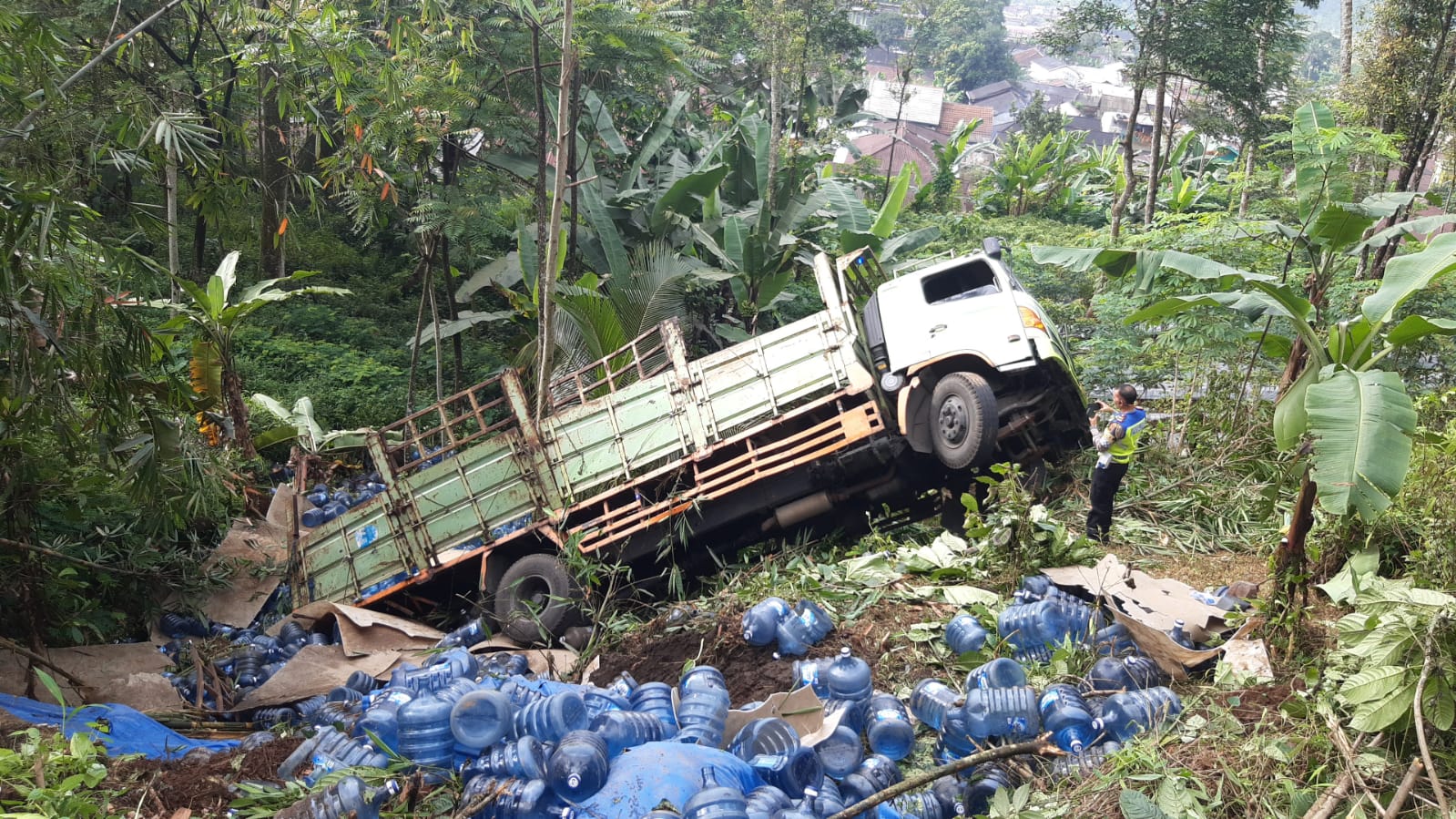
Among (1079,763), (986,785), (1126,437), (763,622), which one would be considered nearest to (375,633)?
(763,622)

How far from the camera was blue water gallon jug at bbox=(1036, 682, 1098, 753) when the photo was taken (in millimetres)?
4453

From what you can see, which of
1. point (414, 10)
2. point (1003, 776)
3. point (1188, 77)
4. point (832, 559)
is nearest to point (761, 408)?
point (832, 559)

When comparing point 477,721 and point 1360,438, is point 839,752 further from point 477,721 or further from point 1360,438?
point 1360,438

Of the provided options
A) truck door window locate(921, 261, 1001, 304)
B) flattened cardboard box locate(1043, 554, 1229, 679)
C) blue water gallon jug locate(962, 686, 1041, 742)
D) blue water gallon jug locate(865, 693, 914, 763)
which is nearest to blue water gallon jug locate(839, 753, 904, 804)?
blue water gallon jug locate(865, 693, 914, 763)

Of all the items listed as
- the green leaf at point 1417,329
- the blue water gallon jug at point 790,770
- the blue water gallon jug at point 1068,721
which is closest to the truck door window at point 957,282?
the green leaf at point 1417,329

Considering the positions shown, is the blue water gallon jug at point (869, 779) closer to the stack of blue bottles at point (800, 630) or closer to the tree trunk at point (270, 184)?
the stack of blue bottles at point (800, 630)

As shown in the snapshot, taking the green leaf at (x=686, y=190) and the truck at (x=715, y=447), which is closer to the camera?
the truck at (x=715, y=447)

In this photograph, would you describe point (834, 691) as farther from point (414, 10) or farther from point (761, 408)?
point (414, 10)

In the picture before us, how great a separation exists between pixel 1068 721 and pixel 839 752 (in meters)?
0.99

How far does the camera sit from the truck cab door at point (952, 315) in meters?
7.42

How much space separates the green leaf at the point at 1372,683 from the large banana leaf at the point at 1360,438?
650mm

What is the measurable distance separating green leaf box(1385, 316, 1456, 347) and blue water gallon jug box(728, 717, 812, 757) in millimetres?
3372

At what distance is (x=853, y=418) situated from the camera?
7172 millimetres

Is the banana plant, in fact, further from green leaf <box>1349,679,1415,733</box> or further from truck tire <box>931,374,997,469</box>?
green leaf <box>1349,679,1415,733</box>
